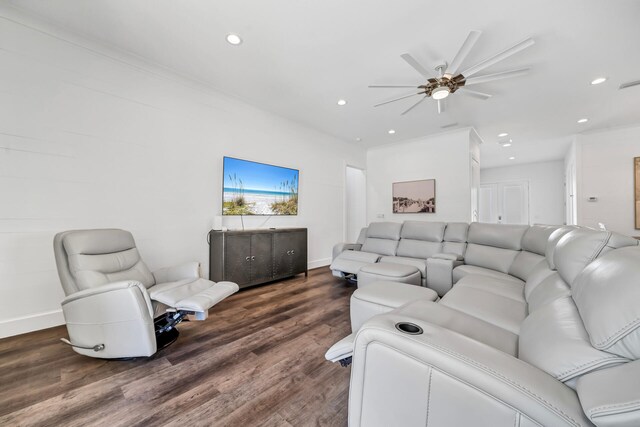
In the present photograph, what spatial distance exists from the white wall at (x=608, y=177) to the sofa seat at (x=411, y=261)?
4.28 meters

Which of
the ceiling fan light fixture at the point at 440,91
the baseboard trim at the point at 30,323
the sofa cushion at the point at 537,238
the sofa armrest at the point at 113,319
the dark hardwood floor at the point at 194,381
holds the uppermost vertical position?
the ceiling fan light fixture at the point at 440,91

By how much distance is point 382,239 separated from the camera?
158 inches

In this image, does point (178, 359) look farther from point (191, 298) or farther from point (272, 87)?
point (272, 87)

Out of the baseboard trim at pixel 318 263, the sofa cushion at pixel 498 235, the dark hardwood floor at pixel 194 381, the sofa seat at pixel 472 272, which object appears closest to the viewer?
the dark hardwood floor at pixel 194 381

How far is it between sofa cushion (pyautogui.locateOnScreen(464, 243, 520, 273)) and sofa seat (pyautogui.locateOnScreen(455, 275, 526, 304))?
0.51 meters

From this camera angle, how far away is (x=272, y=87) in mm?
3311

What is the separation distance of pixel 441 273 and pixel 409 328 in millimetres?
2145

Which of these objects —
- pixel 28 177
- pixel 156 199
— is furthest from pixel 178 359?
pixel 28 177

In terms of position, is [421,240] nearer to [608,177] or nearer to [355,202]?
[355,202]

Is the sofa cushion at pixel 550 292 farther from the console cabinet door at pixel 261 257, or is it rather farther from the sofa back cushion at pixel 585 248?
the console cabinet door at pixel 261 257

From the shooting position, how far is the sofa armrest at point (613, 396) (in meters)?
0.51

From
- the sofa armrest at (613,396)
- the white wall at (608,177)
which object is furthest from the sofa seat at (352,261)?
the white wall at (608,177)

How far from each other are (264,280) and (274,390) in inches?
86.1

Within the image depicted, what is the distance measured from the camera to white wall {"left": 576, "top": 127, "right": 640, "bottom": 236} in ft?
14.6
